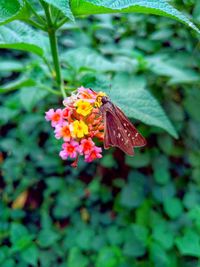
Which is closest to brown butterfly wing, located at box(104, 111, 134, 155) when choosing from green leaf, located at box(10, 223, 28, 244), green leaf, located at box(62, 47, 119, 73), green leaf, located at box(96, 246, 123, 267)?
green leaf, located at box(62, 47, 119, 73)

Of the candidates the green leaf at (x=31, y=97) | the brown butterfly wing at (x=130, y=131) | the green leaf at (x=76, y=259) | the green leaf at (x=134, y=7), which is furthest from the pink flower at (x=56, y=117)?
the green leaf at (x=76, y=259)

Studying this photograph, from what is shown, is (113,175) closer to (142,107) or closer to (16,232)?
(16,232)

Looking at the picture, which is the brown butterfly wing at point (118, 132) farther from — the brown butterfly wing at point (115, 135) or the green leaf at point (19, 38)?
the green leaf at point (19, 38)

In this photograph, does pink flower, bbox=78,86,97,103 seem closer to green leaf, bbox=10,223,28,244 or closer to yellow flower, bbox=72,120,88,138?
yellow flower, bbox=72,120,88,138

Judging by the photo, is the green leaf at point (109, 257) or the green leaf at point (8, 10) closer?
the green leaf at point (8, 10)

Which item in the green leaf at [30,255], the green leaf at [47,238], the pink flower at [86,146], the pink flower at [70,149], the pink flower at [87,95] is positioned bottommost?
the green leaf at [47,238]

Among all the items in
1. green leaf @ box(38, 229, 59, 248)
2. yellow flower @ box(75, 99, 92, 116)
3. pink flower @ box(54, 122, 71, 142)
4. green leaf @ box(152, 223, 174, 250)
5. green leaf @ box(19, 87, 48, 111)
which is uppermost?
yellow flower @ box(75, 99, 92, 116)

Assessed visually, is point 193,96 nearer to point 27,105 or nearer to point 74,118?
point 27,105
